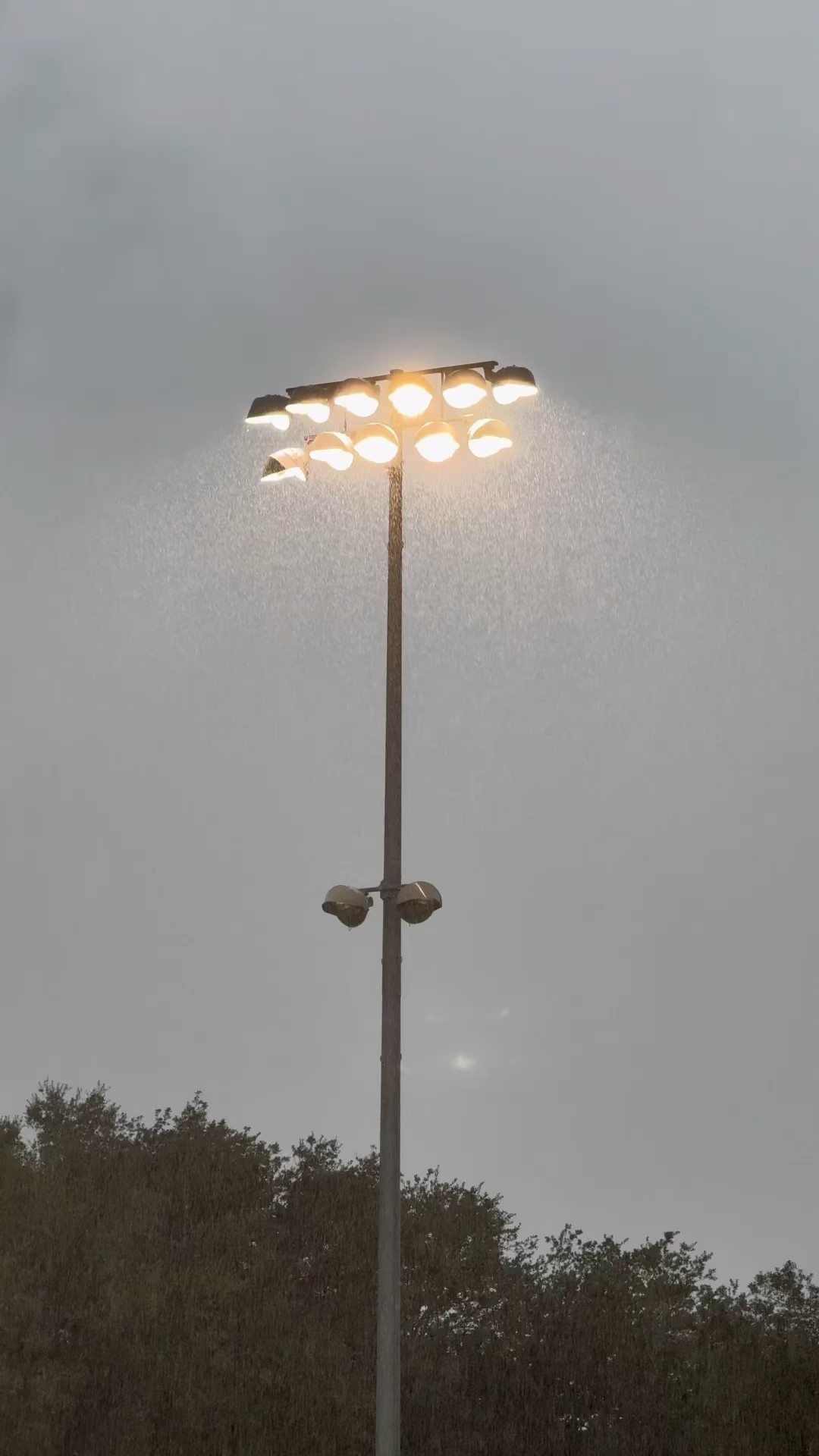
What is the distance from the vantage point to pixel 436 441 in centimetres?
1114

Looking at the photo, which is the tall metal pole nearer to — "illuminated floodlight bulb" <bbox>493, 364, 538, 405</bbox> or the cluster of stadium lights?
the cluster of stadium lights

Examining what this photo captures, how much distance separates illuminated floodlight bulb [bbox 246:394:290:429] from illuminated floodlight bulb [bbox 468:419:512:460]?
142cm

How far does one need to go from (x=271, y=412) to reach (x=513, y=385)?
1794 mm

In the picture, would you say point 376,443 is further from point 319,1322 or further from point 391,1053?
point 319,1322

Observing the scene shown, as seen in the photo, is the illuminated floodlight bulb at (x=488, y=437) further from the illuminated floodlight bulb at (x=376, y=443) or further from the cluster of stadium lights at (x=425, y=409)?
the illuminated floodlight bulb at (x=376, y=443)

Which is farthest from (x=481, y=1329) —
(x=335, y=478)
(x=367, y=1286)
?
(x=335, y=478)

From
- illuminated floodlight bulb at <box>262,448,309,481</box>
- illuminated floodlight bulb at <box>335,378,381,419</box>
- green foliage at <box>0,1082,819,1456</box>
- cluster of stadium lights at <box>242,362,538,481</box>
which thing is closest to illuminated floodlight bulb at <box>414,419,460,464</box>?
cluster of stadium lights at <box>242,362,538,481</box>

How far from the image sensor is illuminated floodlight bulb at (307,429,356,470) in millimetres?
11336

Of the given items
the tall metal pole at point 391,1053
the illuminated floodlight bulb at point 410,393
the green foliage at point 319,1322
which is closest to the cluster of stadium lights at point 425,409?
the illuminated floodlight bulb at point 410,393

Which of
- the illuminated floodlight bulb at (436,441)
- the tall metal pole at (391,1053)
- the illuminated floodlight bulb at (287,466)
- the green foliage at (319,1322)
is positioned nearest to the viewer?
the tall metal pole at (391,1053)

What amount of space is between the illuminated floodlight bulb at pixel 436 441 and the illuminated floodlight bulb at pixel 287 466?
1139mm

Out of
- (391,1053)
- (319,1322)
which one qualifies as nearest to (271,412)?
(391,1053)

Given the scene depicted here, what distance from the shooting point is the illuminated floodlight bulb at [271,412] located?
1183 cm

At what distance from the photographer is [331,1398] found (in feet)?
101
